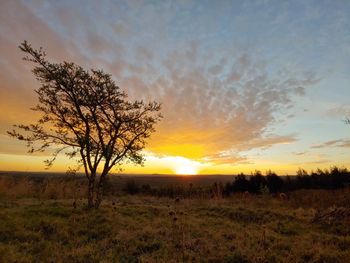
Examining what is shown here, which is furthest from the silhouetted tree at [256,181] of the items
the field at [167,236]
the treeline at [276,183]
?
the field at [167,236]

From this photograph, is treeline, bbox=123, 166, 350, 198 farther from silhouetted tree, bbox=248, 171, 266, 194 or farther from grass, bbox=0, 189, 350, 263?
grass, bbox=0, 189, 350, 263

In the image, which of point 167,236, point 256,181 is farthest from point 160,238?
point 256,181

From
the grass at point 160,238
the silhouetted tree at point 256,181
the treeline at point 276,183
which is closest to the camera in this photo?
the grass at point 160,238

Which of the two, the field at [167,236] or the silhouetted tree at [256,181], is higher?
the silhouetted tree at [256,181]

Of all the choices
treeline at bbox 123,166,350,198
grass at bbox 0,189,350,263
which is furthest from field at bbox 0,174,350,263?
treeline at bbox 123,166,350,198

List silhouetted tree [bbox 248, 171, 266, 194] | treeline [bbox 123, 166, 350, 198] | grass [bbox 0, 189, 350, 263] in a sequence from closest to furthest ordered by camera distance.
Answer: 1. grass [bbox 0, 189, 350, 263]
2. treeline [bbox 123, 166, 350, 198]
3. silhouetted tree [bbox 248, 171, 266, 194]

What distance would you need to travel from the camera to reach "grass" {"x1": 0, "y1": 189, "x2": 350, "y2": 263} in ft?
23.1

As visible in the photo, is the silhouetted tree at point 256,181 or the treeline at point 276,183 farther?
the silhouetted tree at point 256,181

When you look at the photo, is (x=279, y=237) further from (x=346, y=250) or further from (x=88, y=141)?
(x=88, y=141)

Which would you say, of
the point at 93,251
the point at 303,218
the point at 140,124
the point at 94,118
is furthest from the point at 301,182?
the point at 93,251

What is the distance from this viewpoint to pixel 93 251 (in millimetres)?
7453

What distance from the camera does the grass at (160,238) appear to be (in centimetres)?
704

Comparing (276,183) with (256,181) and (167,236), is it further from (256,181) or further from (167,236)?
(167,236)

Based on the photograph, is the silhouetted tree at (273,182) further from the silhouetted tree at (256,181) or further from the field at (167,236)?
the field at (167,236)
